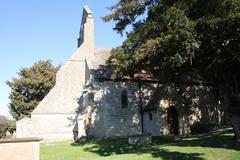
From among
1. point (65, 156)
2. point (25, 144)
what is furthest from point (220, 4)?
point (65, 156)

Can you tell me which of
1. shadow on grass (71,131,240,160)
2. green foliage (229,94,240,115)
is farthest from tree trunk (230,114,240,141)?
shadow on grass (71,131,240,160)

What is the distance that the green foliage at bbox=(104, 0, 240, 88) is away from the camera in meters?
13.8

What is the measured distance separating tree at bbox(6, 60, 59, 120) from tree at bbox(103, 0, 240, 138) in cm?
3306

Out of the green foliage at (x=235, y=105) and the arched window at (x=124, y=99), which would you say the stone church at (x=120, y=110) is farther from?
the green foliage at (x=235, y=105)

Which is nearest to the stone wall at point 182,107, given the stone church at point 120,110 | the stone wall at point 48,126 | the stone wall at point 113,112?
the stone church at point 120,110

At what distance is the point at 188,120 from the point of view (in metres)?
28.6

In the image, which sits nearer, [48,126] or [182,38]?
[182,38]

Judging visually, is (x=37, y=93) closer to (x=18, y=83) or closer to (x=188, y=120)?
(x=18, y=83)

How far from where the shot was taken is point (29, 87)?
164ft

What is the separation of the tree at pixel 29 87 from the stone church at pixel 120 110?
14447 millimetres

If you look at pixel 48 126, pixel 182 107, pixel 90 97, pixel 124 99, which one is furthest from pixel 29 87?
pixel 182 107

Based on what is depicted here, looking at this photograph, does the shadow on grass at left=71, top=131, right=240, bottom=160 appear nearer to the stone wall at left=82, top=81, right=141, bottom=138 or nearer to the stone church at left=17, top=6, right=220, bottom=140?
the stone church at left=17, top=6, right=220, bottom=140

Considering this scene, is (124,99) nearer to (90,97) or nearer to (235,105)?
(90,97)

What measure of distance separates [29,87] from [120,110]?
26671 millimetres
